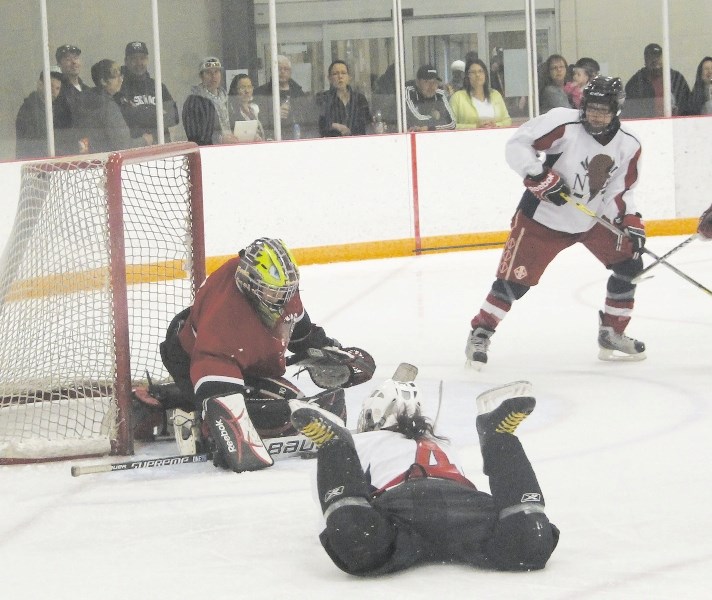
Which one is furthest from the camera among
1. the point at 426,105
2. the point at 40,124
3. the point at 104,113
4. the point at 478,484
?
the point at 426,105

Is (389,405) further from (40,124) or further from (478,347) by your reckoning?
(40,124)

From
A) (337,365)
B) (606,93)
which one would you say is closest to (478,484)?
(337,365)

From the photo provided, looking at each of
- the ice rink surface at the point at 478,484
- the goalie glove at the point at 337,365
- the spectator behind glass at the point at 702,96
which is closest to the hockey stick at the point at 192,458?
the ice rink surface at the point at 478,484

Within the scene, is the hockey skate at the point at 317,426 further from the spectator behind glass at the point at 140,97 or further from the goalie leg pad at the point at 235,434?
the spectator behind glass at the point at 140,97

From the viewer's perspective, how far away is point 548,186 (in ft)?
15.4

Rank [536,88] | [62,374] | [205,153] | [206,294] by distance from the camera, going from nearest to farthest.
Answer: [206,294], [62,374], [205,153], [536,88]

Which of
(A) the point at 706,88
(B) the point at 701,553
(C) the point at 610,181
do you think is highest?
(A) the point at 706,88

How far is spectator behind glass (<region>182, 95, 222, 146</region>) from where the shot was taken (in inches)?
300

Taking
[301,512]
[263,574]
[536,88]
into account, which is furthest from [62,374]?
[536,88]

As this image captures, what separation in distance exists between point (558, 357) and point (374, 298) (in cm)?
164

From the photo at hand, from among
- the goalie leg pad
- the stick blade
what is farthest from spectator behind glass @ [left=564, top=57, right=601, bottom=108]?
the goalie leg pad

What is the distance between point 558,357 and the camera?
5.05m

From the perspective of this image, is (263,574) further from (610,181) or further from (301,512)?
(610,181)

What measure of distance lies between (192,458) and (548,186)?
1.79 meters
